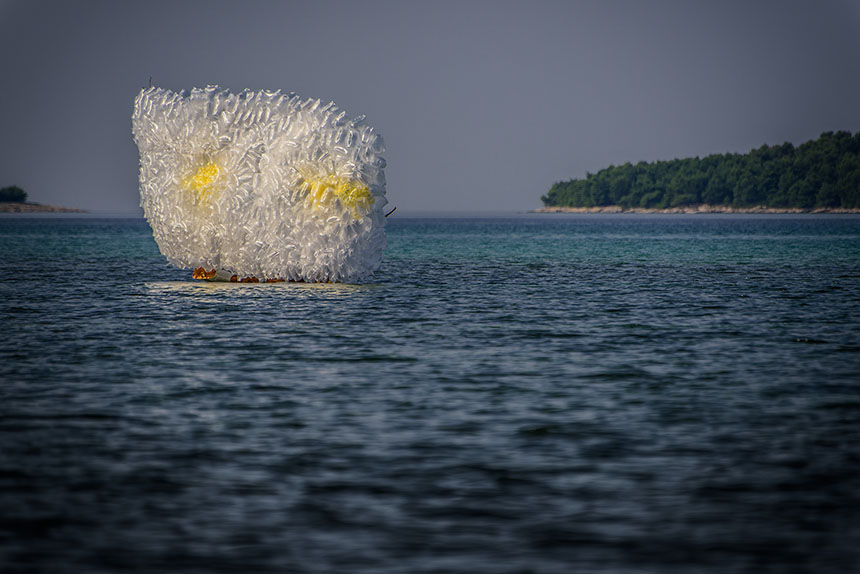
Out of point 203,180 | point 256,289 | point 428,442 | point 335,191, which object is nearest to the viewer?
point 428,442

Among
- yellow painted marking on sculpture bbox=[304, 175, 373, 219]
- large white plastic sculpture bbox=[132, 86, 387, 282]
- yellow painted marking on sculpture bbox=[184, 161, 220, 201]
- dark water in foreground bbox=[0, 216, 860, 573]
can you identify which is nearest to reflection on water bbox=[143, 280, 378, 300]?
large white plastic sculpture bbox=[132, 86, 387, 282]

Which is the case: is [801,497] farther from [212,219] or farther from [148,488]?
[212,219]

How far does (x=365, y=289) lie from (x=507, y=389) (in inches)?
778

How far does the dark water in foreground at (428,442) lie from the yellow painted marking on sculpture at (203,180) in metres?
8.35

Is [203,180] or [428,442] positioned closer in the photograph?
[428,442]

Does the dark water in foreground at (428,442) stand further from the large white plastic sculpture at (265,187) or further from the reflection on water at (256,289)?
the large white plastic sculpture at (265,187)

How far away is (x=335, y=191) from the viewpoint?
106 ft

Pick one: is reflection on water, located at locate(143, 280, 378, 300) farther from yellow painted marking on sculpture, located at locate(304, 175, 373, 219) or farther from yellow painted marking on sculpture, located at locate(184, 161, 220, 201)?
yellow painted marking on sculpture, located at locate(184, 161, 220, 201)

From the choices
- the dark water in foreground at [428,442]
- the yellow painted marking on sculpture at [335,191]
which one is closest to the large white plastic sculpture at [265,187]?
the yellow painted marking on sculpture at [335,191]

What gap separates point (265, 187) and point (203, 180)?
2.88 metres

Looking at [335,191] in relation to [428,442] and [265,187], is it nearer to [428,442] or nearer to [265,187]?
[265,187]

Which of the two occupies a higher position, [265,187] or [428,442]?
[265,187]

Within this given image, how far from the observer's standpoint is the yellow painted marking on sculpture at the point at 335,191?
32.3m

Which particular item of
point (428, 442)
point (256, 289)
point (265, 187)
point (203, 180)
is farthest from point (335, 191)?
point (428, 442)
